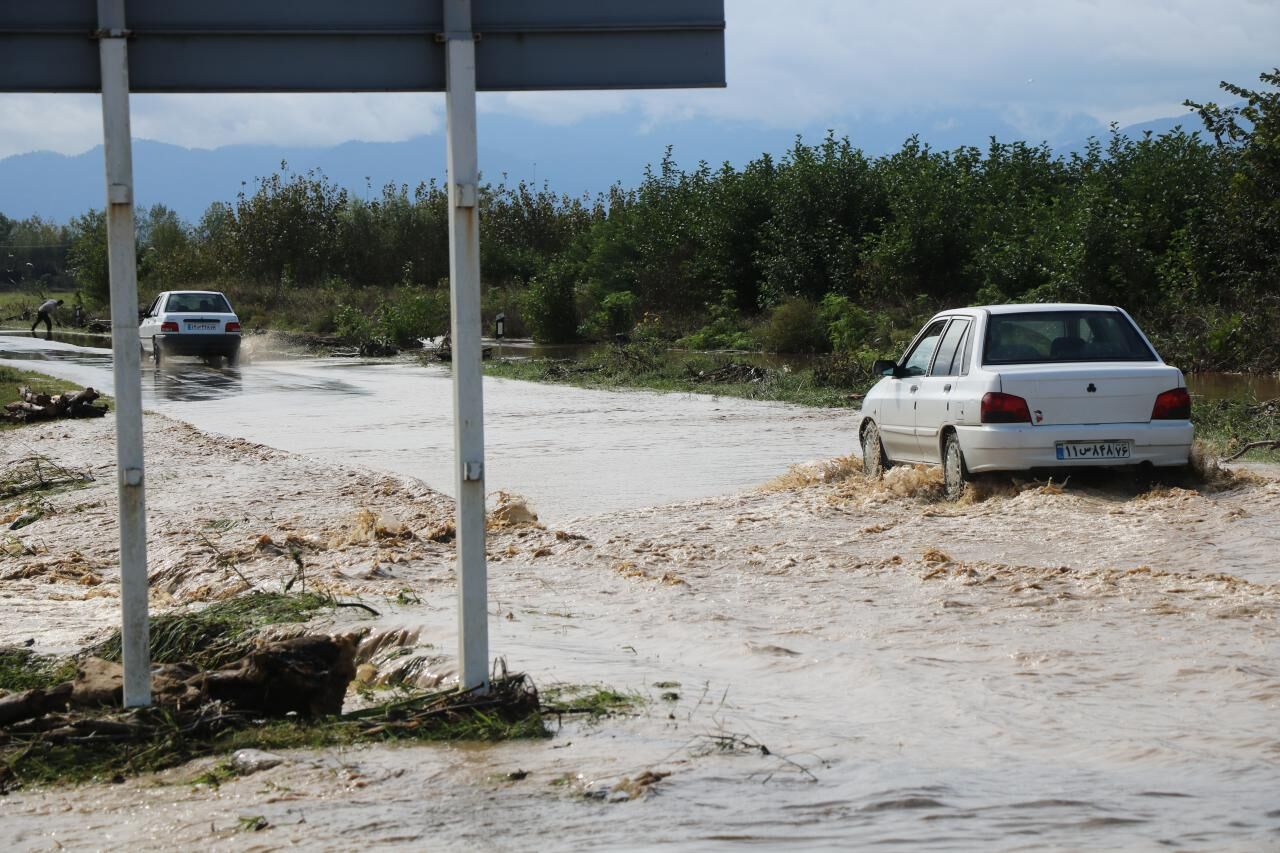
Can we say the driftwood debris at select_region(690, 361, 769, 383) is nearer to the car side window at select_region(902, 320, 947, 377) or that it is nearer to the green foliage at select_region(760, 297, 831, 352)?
the green foliage at select_region(760, 297, 831, 352)

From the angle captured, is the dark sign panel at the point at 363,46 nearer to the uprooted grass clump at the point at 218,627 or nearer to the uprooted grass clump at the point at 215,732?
the uprooted grass clump at the point at 215,732

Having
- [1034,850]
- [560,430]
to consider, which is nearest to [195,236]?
[560,430]

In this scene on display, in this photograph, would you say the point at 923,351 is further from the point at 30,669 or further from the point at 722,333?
the point at 722,333

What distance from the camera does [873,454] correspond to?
547 inches

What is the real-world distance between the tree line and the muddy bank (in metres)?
19.2

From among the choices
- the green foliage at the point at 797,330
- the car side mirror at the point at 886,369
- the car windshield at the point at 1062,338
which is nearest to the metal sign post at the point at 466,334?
the car windshield at the point at 1062,338

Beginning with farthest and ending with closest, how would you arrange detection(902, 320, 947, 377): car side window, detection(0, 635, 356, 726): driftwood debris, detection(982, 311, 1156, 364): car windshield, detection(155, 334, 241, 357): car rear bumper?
detection(155, 334, 241, 357): car rear bumper, detection(902, 320, 947, 377): car side window, detection(982, 311, 1156, 364): car windshield, detection(0, 635, 356, 726): driftwood debris

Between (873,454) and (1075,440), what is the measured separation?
294 centimetres

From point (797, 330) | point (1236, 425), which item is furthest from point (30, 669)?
point (797, 330)

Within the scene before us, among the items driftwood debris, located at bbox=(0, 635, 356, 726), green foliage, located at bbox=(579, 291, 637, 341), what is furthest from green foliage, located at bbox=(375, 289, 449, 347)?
driftwood debris, located at bbox=(0, 635, 356, 726)

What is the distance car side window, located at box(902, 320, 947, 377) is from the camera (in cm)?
1291

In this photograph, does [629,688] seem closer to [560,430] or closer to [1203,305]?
[560,430]

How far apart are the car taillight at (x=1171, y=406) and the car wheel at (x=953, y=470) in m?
1.44

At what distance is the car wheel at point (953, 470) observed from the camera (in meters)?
11.7
